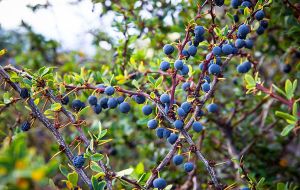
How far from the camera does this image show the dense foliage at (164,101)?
150 centimetres

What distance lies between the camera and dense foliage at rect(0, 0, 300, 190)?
4.94 ft

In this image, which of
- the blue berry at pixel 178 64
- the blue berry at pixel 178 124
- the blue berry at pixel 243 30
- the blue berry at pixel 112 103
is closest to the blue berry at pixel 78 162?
the blue berry at pixel 112 103

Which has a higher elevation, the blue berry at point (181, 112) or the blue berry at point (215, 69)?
the blue berry at point (215, 69)

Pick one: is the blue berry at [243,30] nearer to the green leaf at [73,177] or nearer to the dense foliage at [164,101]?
the dense foliage at [164,101]

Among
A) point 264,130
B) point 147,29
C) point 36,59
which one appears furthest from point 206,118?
point 36,59

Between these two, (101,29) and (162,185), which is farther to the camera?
(101,29)

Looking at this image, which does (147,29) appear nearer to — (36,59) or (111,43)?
(111,43)

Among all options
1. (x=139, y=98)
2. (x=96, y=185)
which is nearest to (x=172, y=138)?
(x=139, y=98)

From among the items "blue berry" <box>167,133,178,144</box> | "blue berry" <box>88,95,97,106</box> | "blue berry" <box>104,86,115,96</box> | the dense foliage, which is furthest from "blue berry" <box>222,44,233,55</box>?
"blue berry" <box>88,95,97,106</box>

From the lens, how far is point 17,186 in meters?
0.80

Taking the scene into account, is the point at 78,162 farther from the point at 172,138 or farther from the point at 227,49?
the point at 227,49

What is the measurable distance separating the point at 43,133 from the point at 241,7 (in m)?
3.42

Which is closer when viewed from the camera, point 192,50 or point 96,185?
point 96,185

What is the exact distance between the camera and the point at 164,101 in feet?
5.11
